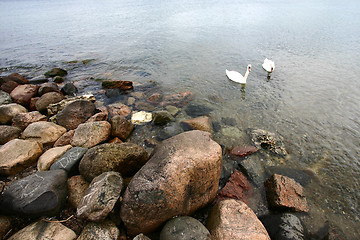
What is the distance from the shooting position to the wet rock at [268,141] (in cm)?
547

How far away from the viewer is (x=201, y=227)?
119 inches

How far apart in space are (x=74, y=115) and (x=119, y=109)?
1.77 meters

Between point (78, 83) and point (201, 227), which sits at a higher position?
point (201, 227)

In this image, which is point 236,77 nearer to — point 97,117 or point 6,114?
point 97,117

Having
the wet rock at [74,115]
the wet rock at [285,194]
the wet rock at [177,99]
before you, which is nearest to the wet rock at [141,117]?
the wet rock at [177,99]

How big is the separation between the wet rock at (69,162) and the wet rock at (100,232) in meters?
1.49

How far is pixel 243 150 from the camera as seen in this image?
5.41 metres

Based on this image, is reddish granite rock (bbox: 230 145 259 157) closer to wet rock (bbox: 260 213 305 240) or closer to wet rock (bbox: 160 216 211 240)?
wet rock (bbox: 260 213 305 240)

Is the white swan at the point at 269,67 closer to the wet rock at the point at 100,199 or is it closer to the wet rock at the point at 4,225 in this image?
the wet rock at the point at 100,199

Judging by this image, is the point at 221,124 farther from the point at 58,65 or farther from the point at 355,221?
the point at 58,65

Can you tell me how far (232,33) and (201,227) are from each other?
19.4 metres

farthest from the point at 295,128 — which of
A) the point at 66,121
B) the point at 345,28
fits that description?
the point at 345,28

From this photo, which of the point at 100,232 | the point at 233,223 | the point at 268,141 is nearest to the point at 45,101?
the point at 100,232

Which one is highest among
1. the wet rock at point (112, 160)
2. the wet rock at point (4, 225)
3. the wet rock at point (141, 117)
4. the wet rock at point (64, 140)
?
the wet rock at point (112, 160)
